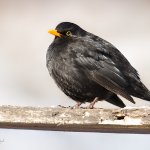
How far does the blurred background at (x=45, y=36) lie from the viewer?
27.9ft

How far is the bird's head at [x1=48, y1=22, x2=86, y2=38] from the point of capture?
686 cm

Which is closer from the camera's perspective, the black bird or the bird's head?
the black bird

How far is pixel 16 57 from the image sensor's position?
29.8ft

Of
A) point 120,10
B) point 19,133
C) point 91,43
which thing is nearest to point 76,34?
point 91,43

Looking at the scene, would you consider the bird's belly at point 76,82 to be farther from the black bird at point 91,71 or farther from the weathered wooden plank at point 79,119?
the weathered wooden plank at point 79,119

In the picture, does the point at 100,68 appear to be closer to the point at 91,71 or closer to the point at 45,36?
the point at 91,71

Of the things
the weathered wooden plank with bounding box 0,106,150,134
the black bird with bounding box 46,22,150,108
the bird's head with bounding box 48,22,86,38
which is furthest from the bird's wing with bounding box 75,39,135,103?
the weathered wooden plank with bounding box 0,106,150,134

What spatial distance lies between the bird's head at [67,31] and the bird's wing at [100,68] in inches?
15.4

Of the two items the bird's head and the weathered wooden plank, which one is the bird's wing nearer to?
the bird's head

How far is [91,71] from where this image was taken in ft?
20.7

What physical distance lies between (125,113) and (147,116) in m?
0.14

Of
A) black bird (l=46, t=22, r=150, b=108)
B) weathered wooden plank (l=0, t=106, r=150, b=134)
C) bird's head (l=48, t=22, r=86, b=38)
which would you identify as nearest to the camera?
weathered wooden plank (l=0, t=106, r=150, b=134)

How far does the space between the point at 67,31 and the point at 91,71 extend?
70 cm

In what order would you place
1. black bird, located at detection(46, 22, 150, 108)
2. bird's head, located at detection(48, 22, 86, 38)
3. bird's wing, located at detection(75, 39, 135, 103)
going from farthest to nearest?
bird's head, located at detection(48, 22, 86, 38) → black bird, located at detection(46, 22, 150, 108) → bird's wing, located at detection(75, 39, 135, 103)
